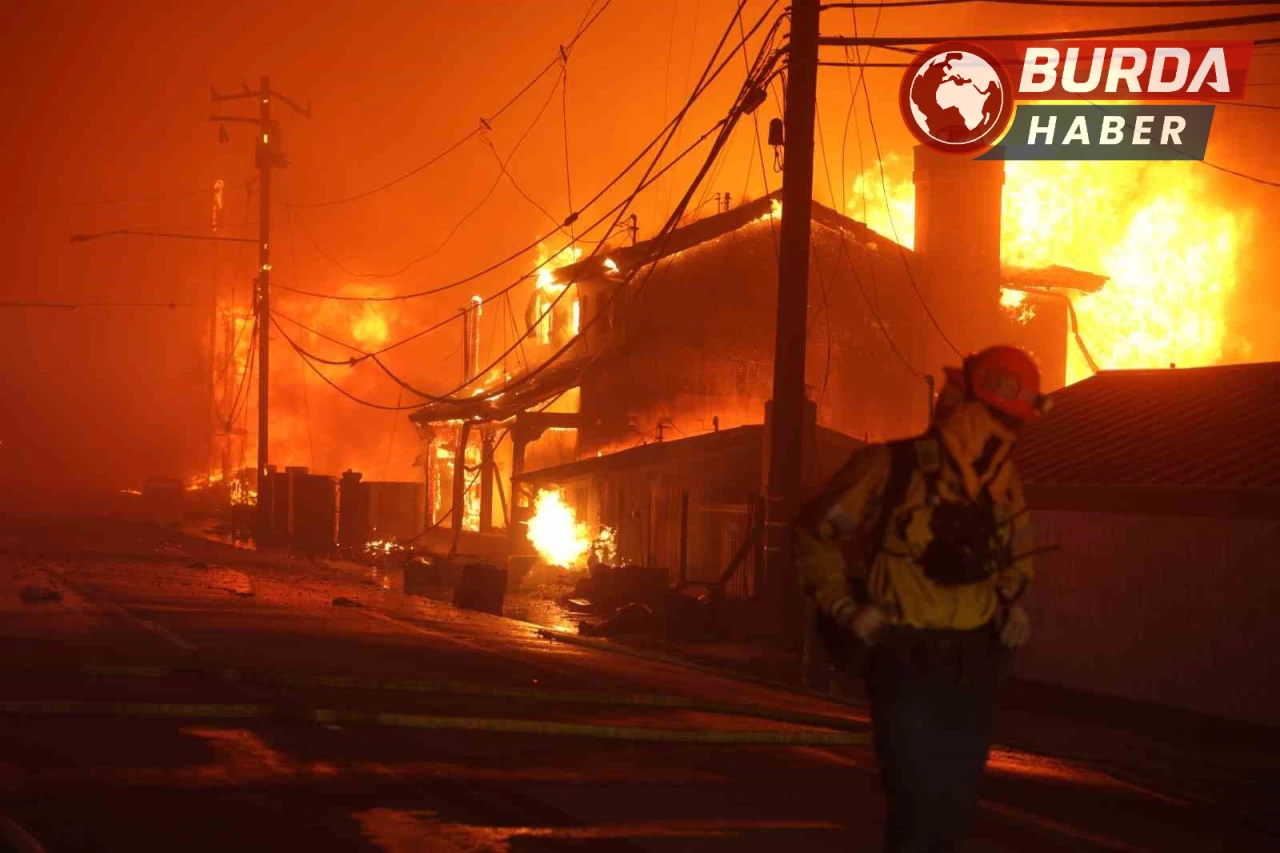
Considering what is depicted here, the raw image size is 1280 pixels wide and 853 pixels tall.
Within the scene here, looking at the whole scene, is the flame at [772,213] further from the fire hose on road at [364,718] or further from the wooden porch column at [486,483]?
the fire hose on road at [364,718]

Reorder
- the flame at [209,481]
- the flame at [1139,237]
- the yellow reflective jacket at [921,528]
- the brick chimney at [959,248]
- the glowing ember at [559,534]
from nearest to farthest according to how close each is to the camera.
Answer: the yellow reflective jacket at [921,528] → the glowing ember at [559,534] → the brick chimney at [959,248] → the flame at [1139,237] → the flame at [209,481]

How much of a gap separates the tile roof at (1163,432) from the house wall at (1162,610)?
445 mm

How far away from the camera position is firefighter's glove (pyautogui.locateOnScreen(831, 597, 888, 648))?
4.83m

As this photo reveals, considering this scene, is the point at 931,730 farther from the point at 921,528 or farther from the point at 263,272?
the point at 263,272

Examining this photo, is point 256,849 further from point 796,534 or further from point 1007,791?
point 1007,791

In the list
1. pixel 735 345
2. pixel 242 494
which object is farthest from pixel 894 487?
pixel 242 494

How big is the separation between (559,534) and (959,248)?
16790 millimetres

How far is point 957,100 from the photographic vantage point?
115ft

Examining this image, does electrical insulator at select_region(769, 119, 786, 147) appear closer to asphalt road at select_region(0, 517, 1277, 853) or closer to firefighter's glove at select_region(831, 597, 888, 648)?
asphalt road at select_region(0, 517, 1277, 853)

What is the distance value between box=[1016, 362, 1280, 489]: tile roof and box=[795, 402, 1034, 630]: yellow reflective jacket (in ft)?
33.0

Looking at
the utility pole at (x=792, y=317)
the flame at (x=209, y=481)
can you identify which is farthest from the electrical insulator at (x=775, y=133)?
the flame at (x=209, y=481)

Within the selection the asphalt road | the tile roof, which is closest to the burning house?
the tile roof

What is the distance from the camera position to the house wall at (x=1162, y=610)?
563 inches

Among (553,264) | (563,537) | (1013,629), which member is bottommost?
(563,537)
